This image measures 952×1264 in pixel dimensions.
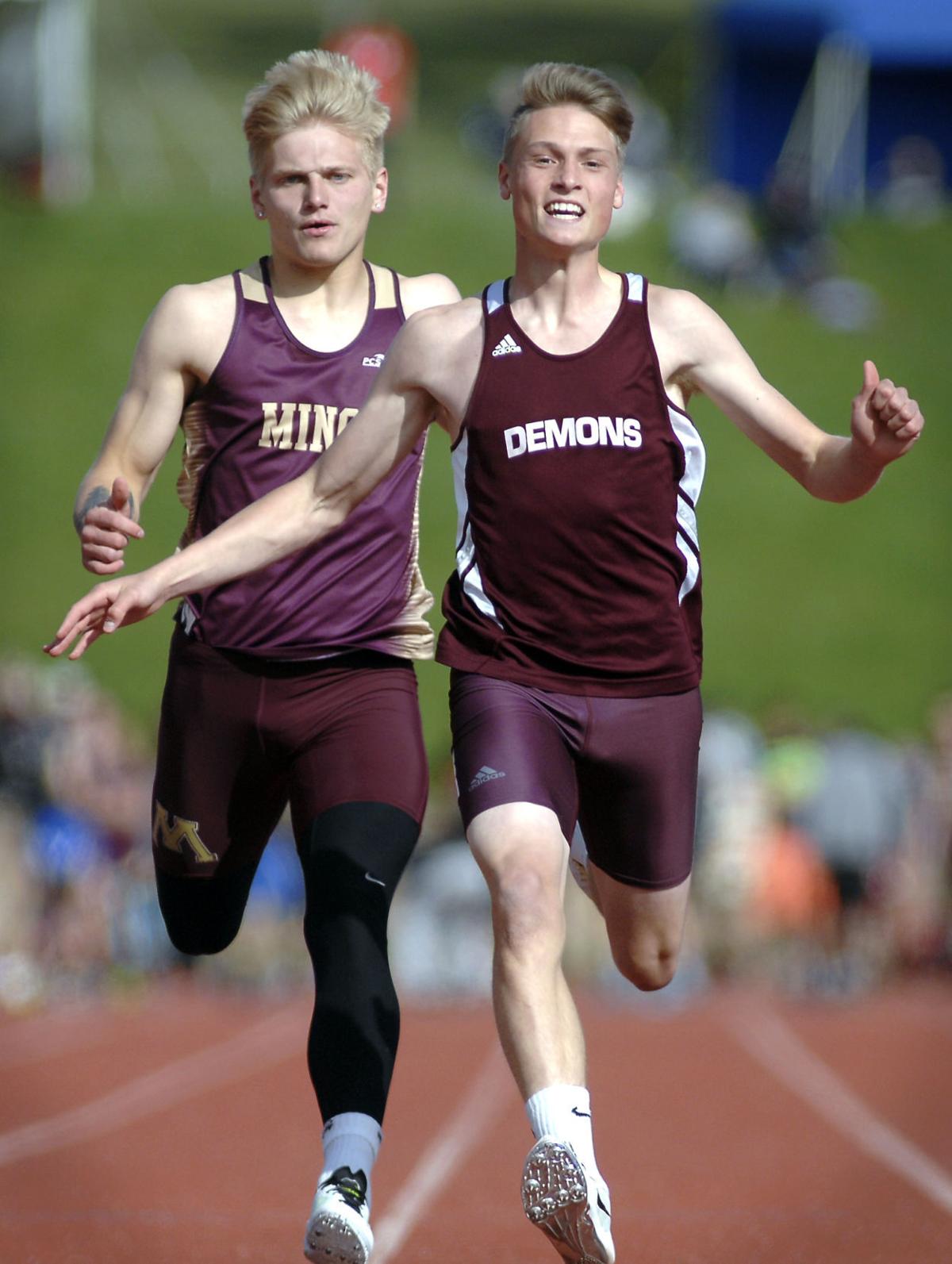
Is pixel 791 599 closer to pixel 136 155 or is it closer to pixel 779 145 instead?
pixel 779 145

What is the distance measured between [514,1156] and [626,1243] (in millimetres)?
2298

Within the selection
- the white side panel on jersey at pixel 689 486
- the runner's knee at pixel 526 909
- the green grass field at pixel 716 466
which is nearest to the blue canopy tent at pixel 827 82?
the green grass field at pixel 716 466

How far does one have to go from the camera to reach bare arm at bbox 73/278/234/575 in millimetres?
4688

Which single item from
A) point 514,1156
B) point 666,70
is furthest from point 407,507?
point 666,70

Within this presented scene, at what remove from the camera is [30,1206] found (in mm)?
6418

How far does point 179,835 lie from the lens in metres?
5.00

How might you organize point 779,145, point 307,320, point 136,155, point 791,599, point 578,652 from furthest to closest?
point 136,155, point 779,145, point 791,599, point 307,320, point 578,652

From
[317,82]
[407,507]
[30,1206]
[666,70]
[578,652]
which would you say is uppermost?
[666,70]

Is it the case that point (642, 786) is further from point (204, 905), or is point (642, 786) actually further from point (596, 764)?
point (204, 905)

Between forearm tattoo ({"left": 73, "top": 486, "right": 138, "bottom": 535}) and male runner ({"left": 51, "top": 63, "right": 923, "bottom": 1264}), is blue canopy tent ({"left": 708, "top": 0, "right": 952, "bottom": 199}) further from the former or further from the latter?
forearm tattoo ({"left": 73, "top": 486, "right": 138, "bottom": 535})

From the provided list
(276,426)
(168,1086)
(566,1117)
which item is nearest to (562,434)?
(276,426)

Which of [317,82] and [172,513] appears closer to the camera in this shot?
[317,82]

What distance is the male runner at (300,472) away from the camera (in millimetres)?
4605

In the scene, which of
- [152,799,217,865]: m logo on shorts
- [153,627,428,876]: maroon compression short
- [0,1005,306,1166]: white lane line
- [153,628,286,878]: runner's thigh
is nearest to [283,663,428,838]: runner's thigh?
[153,627,428,876]: maroon compression short
